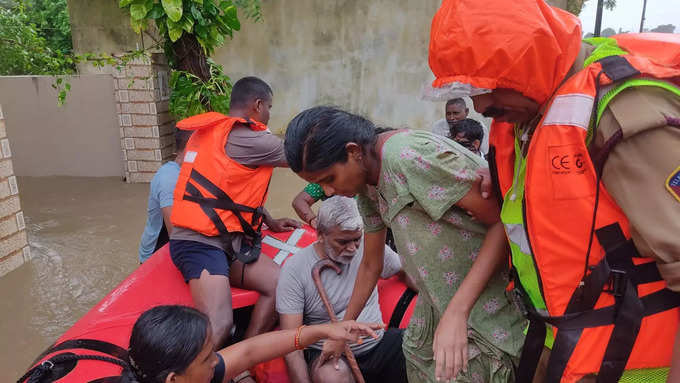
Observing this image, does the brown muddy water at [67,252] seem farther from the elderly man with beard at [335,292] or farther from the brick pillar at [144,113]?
the elderly man with beard at [335,292]

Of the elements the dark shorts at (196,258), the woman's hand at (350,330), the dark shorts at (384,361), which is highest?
the woman's hand at (350,330)

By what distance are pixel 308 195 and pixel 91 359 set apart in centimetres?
153

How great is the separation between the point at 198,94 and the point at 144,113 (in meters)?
1.40

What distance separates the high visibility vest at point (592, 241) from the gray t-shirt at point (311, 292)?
1.21 meters

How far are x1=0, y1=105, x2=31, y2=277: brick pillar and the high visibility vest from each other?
154 inches

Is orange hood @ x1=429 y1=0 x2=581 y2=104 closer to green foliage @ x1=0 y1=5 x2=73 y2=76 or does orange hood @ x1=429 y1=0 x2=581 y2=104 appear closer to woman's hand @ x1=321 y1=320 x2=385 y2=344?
woman's hand @ x1=321 y1=320 x2=385 y2=344

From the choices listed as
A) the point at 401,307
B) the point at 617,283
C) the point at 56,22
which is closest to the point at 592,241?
the point at 617,283

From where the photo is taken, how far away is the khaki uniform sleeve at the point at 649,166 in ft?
2.36

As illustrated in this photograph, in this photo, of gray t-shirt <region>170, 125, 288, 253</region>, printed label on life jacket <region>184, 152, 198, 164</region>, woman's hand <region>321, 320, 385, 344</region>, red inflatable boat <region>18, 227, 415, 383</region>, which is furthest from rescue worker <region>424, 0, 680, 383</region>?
printed label on life jacket <region>184, 152, 198, 164</region>

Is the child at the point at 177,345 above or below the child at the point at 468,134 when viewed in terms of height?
below

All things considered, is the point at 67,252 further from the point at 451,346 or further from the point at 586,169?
the point at 586,169

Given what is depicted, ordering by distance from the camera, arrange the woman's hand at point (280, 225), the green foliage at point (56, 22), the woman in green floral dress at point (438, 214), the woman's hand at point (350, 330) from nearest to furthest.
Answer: the woman in green floral dress at point (438, 214)
the woman's hand at point (350, 330)
the woman's hand at point (280, 225)
the green foliage at point (56, 22)

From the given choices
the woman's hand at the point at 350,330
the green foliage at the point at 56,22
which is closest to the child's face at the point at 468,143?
the woman's hand at the point at 350,330

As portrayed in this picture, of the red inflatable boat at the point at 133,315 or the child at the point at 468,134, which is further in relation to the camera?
the child at the point at 468,134
